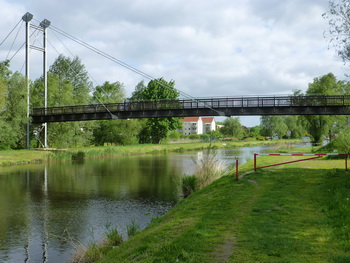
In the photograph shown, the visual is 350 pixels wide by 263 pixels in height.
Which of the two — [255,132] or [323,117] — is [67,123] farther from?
[255,132]

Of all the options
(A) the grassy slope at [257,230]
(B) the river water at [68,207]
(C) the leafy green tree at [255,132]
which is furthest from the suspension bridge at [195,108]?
(C) the leafy green tree at [255,132]

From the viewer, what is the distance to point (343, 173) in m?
14.8

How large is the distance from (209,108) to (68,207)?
22.2 m

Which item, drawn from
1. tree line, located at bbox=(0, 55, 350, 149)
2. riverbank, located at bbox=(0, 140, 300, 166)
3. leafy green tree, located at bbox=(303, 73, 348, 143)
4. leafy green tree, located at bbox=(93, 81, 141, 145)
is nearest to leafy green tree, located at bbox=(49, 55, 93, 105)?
tree line, located at bbox=(0, 55, 350, 149)

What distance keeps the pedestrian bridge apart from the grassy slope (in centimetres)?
2112

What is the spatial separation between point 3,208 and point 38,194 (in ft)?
12.3

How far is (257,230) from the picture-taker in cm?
761

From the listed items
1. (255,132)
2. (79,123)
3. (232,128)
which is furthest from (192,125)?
(79,123)

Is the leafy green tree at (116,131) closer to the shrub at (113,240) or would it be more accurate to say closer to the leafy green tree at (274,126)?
the shrub at (113,240)

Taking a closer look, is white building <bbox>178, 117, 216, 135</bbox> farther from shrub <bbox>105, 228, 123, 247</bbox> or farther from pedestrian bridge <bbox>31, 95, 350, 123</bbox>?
shrub <bbox>105, 228, 123, 247</bbox>

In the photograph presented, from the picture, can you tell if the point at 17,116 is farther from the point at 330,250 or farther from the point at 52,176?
the point at 330,250

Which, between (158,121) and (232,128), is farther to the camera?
(232,128)

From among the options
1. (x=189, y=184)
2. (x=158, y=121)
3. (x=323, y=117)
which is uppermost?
(x=158, y=121)

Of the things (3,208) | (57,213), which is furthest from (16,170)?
(57,213)
